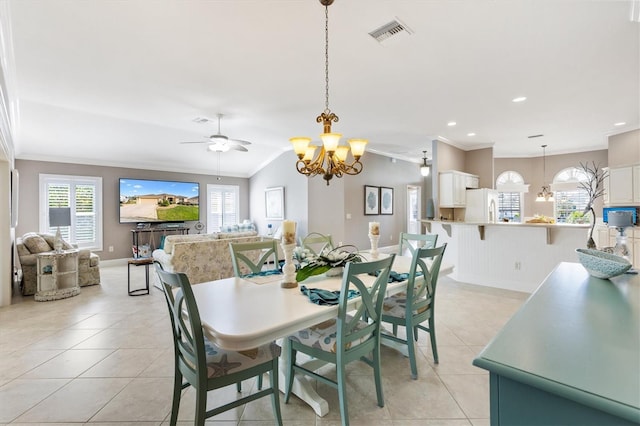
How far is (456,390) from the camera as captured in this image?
2.11m

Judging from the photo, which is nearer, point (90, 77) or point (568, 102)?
point (90, 77)

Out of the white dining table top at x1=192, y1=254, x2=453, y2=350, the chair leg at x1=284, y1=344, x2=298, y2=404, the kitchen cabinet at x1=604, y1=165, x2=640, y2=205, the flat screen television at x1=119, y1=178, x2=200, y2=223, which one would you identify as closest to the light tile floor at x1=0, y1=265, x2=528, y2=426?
the chair leg at x1=284, y1=344, x2=298, y2=404

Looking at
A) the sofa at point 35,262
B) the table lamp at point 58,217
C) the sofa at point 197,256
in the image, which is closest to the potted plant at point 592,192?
the sofa at point 197,256

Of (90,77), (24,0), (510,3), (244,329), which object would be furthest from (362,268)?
(90,77)

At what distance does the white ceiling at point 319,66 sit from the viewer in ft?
7.41

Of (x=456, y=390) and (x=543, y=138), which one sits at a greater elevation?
(x=543, y=138)

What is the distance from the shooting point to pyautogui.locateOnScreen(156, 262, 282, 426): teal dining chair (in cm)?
140

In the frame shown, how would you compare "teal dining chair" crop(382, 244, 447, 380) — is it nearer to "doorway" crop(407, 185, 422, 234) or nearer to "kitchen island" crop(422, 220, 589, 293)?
"kitchen island" crop(422, 220, 589, 293)

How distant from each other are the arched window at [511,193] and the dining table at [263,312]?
8407 millimetres

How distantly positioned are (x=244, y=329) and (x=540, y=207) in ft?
32.8

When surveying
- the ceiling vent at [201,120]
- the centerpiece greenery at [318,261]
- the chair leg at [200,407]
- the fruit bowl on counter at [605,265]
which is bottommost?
the chair leg at [200,407]

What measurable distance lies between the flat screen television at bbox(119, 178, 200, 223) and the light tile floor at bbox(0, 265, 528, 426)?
3.74 m

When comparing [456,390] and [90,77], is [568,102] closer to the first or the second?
[456,390]

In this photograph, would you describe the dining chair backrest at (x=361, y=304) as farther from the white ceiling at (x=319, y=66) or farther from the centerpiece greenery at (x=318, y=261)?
the white ceiling at (x=319, y=66)
